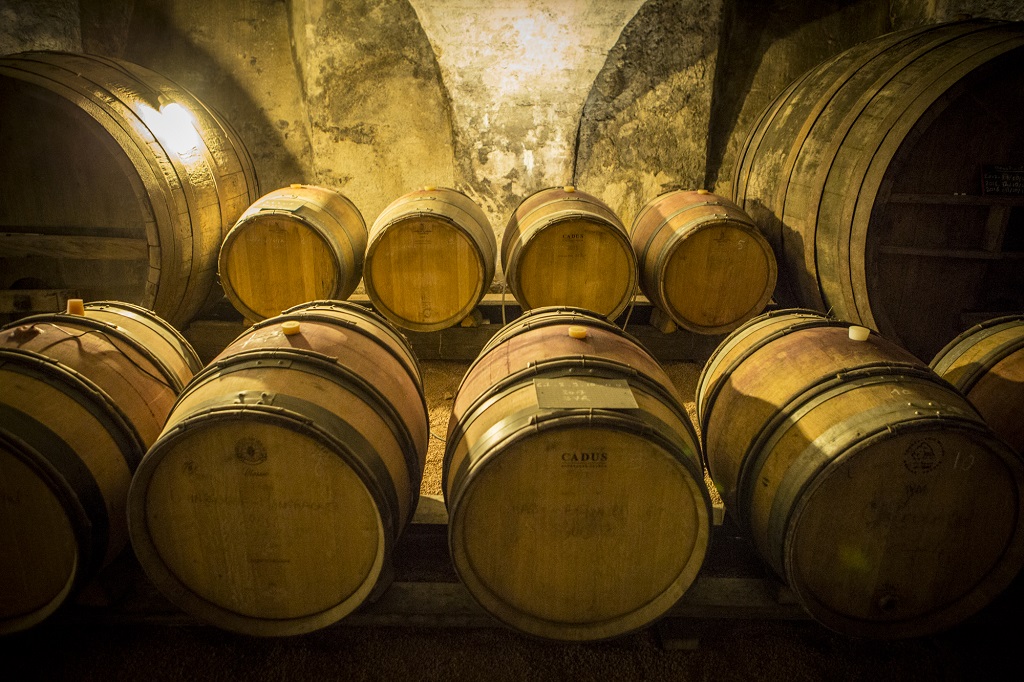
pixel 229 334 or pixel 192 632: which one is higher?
pixel 229 334

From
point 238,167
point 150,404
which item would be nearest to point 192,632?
point 150,404

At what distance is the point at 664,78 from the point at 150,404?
4.84 m

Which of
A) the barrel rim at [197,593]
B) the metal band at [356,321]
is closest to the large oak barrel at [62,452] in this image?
the barrel rim at [197,593]

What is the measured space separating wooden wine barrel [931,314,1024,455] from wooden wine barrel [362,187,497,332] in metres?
2.50

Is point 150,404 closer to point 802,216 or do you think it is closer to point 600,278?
point 600,278

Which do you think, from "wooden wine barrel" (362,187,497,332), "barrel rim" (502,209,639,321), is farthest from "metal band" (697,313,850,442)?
Answer: "wooden wine barrel" (362,187,497,332)

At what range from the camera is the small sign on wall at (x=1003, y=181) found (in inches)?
137

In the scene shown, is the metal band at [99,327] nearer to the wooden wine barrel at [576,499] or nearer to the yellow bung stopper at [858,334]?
the wooden wine barrel at [576,499]

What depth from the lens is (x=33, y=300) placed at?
399 centimetres

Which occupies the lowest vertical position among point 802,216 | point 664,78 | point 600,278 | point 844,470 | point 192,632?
point 192,632

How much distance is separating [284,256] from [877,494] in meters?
3.33

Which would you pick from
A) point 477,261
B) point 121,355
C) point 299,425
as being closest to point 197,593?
point 299,425

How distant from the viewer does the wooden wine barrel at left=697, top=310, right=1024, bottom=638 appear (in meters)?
1.88

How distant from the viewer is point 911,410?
6.17 ft
